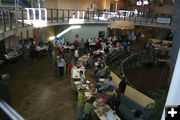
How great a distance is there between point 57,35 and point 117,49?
8.36 meters

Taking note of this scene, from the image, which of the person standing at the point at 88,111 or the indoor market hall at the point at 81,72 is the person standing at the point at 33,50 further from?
the person standing at the point at 88,111

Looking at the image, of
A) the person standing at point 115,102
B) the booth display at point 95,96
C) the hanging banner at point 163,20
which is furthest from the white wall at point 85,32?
the person standing at point 115,102

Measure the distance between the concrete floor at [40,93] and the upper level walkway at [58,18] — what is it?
314 centimetres

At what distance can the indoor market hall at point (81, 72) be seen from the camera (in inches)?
260

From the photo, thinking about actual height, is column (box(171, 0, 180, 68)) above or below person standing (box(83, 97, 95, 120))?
above

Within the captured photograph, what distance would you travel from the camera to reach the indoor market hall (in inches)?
260

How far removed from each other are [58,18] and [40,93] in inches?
426

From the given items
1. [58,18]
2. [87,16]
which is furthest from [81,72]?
[87,16]

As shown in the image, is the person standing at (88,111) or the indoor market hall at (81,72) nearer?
the person standing at (88,111)

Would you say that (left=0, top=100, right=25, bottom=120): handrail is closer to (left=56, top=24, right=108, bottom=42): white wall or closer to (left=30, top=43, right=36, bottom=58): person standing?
(left=30, top=43, right=36, bottom=58): person standing

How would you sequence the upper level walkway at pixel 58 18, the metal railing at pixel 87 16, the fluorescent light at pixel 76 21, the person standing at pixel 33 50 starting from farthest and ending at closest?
the fluorescent light at pixel 76 21, the metal railing at pixel 87 16, the person standing at pixel 33 50, the upper level walkway at pixel 58 18

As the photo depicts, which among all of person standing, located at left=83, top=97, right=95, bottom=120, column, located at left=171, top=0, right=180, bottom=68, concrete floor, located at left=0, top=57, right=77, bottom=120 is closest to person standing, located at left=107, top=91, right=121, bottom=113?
person standing, located at left=83, top=97, right=95, bottom=120

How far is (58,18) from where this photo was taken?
18.2 m

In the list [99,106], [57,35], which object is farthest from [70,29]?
[99,106]
